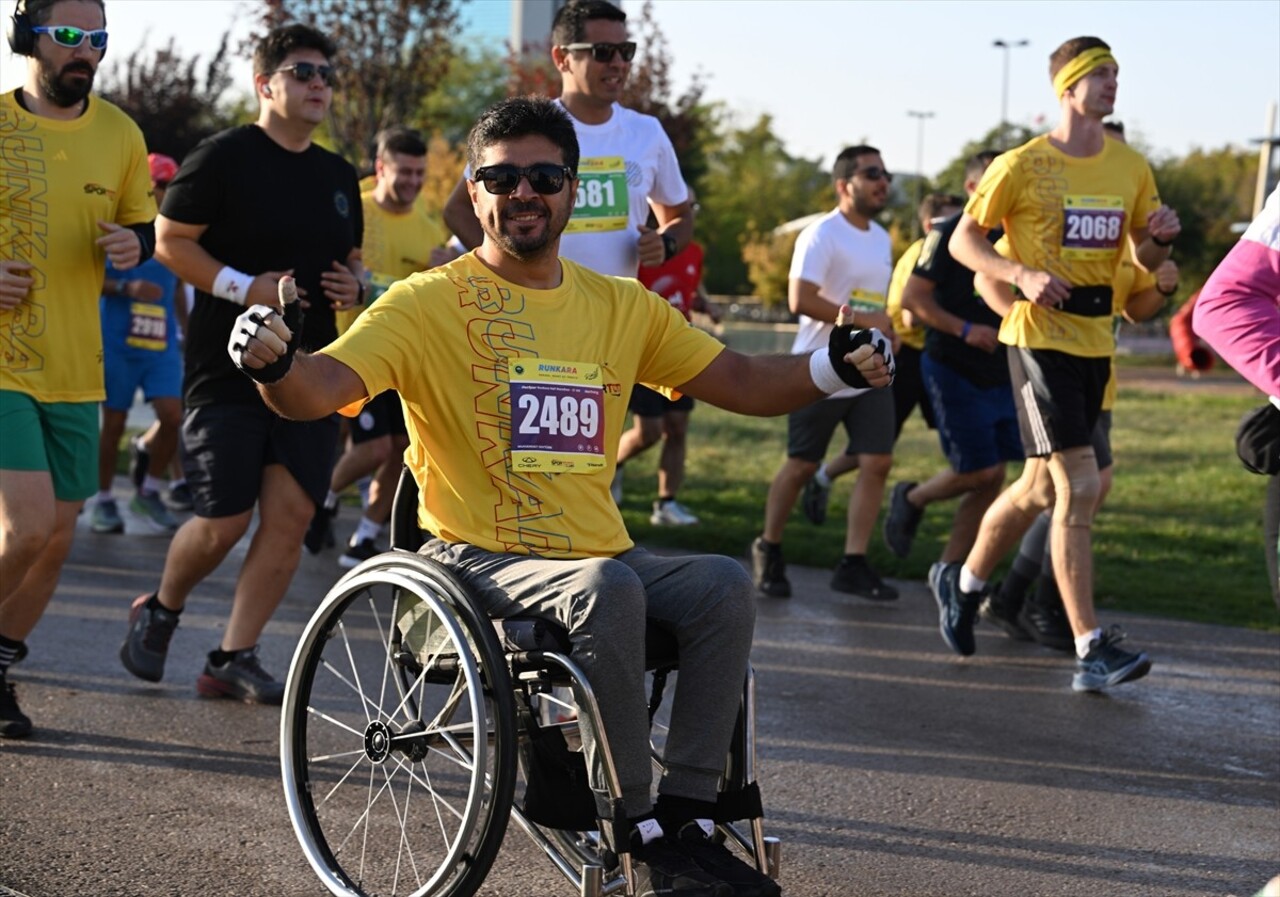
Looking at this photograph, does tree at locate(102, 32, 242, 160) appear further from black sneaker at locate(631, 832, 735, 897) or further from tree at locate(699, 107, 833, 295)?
tree at locate(699, 107, 833, 295)

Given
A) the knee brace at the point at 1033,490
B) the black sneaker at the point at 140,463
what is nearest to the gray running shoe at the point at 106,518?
the black sneaker at the point at 140,463

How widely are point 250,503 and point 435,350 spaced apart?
82.7 inches

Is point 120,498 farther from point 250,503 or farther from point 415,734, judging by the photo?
point 415,734

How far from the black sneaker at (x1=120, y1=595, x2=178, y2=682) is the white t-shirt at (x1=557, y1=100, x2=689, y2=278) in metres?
1.95

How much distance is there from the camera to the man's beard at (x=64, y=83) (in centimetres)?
535

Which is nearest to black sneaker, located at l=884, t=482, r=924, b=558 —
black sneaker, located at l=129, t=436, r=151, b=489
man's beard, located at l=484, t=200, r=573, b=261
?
black sneaker, located at l=129, t=436, r=151, b=489

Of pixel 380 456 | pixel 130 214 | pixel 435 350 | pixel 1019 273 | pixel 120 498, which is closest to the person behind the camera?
pixel 435 350

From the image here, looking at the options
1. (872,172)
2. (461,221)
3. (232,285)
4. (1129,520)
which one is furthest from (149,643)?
(1129,520)

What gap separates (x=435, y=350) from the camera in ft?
12.9

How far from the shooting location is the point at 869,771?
17.1 feet

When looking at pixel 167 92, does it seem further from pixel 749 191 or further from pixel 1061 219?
pixel 749 191

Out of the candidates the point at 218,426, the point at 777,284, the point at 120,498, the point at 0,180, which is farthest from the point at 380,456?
the point at 777,284

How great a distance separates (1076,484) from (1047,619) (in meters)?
1.12

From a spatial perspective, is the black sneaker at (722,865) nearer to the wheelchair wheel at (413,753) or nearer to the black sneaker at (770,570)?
the wheelchair wheel at (413,753)
